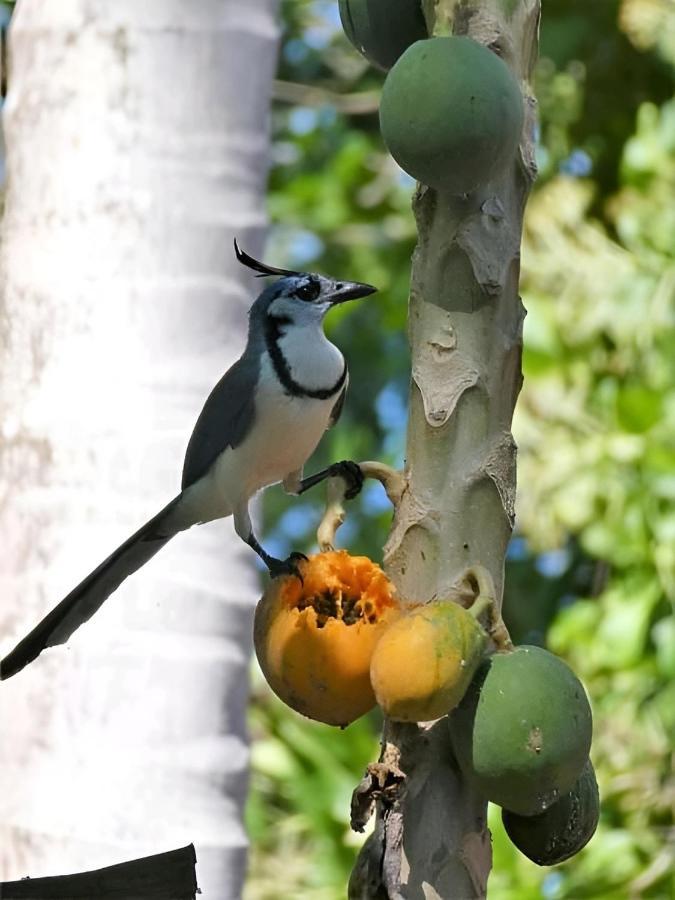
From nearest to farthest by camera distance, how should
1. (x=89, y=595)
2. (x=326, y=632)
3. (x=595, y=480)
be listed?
(x=326, y=632), (x=89, y=595), (x=595, y=480)

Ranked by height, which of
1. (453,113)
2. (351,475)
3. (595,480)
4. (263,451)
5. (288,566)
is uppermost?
(453,113)

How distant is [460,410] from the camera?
1.13 metres

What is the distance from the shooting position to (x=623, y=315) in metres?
3.13

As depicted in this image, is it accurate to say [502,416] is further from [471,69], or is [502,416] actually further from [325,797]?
[325,797]

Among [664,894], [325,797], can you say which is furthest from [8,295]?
[664,894]

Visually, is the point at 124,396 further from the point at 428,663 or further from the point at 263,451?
the point at 428,663

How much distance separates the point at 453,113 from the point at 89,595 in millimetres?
777

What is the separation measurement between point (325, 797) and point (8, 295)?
4.95ft

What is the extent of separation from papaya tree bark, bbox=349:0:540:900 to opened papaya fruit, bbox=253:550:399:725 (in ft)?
0.11

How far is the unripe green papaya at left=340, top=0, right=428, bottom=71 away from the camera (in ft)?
4.12

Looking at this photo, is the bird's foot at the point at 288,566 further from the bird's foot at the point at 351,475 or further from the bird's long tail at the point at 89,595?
the bird's long tail at the point at 89,595

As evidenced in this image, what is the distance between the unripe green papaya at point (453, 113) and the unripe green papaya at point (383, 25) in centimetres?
16

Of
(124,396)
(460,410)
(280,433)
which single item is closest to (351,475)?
(460,410)

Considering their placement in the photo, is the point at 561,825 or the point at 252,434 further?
the point at 252,434
